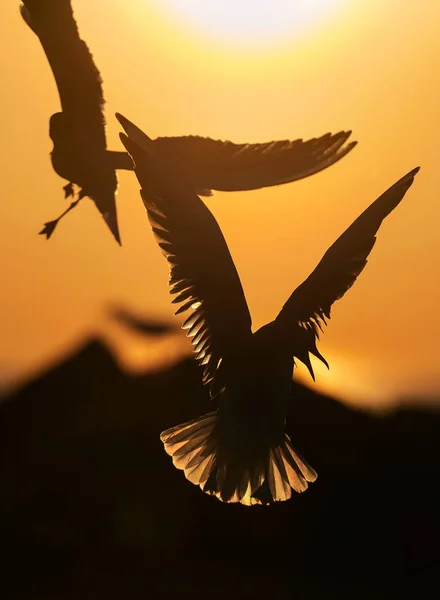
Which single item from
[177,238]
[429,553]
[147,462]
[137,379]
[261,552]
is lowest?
[429,553]

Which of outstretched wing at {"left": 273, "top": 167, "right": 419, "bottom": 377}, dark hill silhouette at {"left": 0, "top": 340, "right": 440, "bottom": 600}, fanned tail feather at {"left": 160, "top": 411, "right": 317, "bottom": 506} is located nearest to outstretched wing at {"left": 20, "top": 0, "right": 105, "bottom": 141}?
outstretched wing at {"left": 273, "top": 167, "right": 419, "bottom": 377}

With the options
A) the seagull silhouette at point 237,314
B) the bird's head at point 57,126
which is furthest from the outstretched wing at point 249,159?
the bird's head at point 57,126

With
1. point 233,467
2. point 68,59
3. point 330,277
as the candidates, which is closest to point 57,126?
point 68,59

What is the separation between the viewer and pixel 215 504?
14266mm

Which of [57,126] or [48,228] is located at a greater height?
[57,126]

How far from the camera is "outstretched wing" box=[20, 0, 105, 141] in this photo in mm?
3285

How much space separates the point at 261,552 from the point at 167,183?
14501mm

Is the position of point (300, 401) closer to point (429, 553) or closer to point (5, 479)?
point (429, 553)

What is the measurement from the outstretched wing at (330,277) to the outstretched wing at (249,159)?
235 mm

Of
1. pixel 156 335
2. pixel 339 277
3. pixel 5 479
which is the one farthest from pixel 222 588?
pixel 339 277

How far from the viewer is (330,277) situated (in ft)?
9.41

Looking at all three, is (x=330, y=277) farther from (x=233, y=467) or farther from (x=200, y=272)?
(x=233, y=467)

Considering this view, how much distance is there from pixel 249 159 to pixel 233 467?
114 cm

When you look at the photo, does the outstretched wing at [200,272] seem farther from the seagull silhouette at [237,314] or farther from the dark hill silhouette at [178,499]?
the dark hill silhouette at [178,499]
